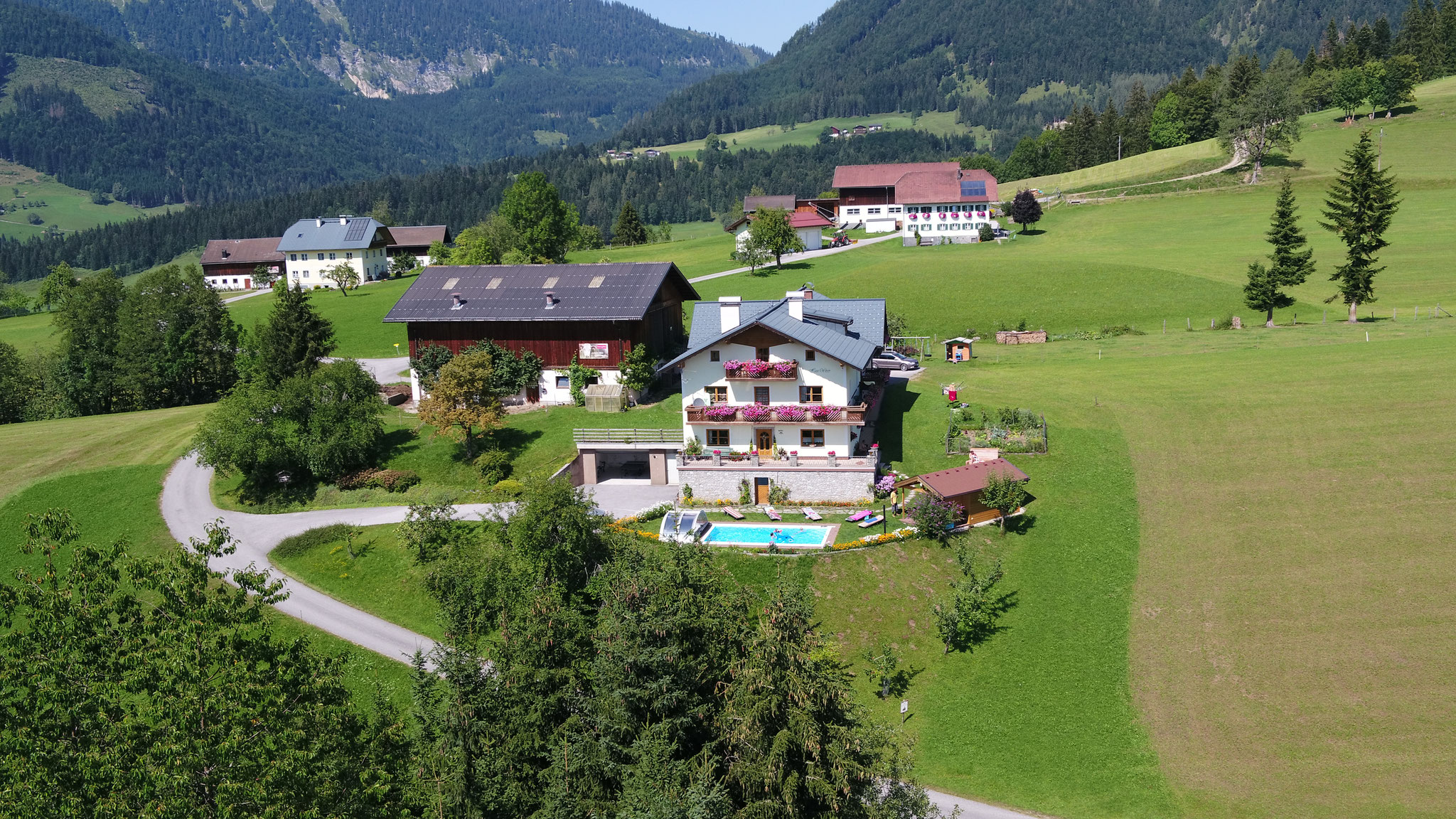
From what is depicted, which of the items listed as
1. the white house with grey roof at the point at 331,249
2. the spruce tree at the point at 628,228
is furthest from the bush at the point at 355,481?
the spruce tree at the point at 628,228

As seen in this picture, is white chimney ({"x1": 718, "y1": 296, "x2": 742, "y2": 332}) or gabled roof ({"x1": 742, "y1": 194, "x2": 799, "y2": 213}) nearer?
white chimney ({"x1": 718, "y1": 296, "x2": 742, "y2": 332})

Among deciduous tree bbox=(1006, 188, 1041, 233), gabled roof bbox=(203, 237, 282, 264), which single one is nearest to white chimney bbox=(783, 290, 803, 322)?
deciduous tree bbox=(1006, 188, 1041, 233)

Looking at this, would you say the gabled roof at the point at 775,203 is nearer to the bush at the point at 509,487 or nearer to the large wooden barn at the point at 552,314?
the large wooden barn at the point at 552,314

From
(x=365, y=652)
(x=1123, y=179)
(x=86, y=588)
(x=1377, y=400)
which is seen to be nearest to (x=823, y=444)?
(x=365, y=652)

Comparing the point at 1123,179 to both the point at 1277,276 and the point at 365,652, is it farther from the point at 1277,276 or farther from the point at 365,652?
the point at 365,652

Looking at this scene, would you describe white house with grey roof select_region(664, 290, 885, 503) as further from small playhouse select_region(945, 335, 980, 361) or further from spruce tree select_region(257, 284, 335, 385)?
spruce tree select_region(257, 284, 335, 385)

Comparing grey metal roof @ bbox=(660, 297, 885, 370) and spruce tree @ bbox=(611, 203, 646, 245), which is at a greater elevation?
spruce tree @ bbox=(611, 203, 646, 245)
